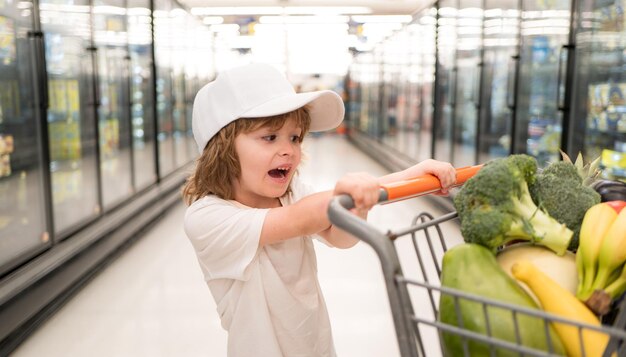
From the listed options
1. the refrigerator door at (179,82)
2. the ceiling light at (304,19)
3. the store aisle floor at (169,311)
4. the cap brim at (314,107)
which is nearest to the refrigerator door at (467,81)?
the store aisle floor at (169,311)

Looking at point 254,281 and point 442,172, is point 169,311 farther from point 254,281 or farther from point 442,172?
point 442,172

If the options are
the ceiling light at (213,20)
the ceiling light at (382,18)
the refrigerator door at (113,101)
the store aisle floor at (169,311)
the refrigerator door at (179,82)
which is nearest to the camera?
the store aisle floor at (169,311)

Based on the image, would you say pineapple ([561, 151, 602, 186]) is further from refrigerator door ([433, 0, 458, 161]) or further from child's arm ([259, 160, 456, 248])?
refrigerator door ([433, 0, 458, 161])

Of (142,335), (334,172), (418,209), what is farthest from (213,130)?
(334,172)

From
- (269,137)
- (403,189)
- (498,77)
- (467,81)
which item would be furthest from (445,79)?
(403,189)

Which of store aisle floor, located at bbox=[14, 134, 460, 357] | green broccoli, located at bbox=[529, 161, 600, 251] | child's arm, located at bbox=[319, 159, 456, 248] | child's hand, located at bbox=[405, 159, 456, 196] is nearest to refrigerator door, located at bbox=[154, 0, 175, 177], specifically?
store aisle floor, located at bbox=[14, 134, 460, 357]

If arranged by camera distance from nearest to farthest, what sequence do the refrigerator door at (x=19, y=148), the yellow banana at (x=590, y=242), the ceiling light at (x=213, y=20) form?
1. the yellow banana at (x=590, y=242)
2. the refrigerator door at (x=19, y=148)
3. the ceiling light at (x=213, y=20)

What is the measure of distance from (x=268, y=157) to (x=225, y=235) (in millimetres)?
202

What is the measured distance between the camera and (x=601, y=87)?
4.14 metres

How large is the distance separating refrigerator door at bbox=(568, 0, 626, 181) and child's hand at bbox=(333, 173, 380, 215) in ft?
10.7

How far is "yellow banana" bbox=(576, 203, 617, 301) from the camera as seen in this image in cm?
93

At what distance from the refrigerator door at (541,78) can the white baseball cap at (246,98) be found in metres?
3.55

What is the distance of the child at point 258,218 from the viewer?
1.38 metres

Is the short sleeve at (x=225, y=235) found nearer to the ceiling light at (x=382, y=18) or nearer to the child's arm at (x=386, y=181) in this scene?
the child's arm at (x=386, y=181)
